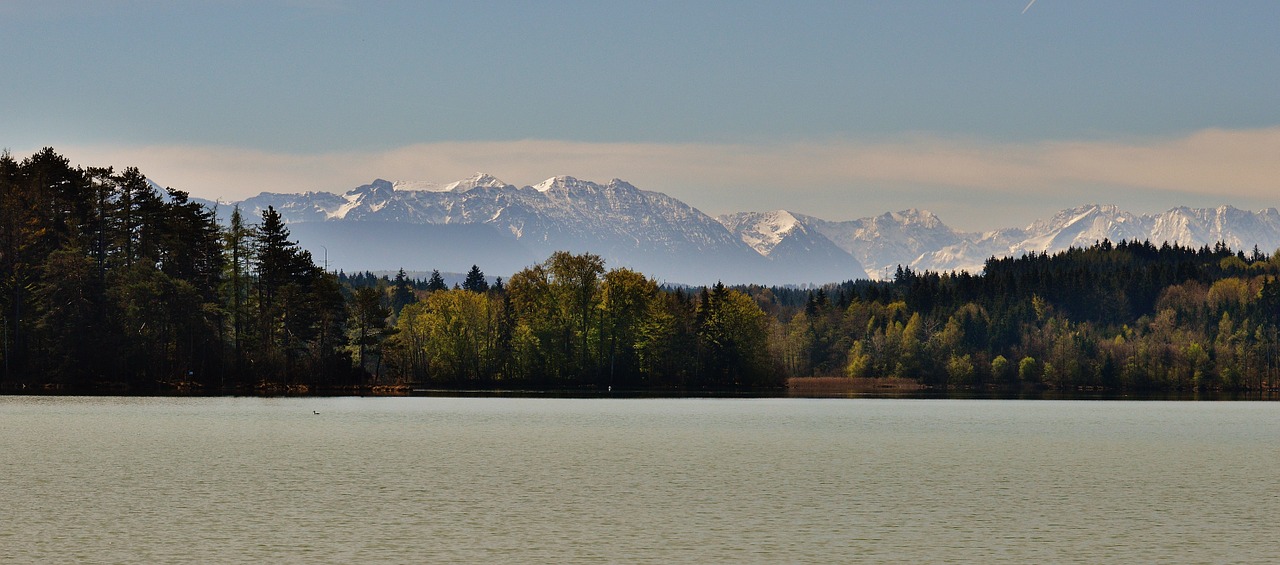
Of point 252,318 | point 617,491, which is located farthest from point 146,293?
point 617,491

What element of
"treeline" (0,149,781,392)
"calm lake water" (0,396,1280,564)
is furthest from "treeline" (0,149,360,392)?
"calm lake water" (0,396,1280,564)

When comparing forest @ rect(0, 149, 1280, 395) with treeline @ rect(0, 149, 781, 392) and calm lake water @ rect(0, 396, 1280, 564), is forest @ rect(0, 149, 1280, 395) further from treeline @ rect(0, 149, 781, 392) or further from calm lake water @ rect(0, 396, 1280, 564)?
calm lake water @ rect(0, 396, 1280, 564)

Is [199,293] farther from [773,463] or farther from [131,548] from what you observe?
[131,548]

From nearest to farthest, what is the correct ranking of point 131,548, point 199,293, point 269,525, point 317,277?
point 131,548 < point 269,525 < point 199,293 < point 317,277

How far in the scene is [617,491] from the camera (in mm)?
46188

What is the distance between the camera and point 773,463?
187 feet

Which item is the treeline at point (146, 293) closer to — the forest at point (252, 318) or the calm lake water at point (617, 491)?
the forest at point (252, 318)

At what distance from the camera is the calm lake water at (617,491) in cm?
3428

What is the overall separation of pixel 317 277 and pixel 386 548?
364 ft

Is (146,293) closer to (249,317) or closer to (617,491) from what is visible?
(249,317)

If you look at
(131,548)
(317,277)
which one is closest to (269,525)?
(131,548)

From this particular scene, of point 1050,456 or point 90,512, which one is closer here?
point 90,512

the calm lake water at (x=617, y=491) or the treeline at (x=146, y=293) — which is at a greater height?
the treeline at (x=146, y=293)

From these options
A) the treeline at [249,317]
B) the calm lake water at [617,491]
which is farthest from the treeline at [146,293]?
the calm lake water at [617,491]
